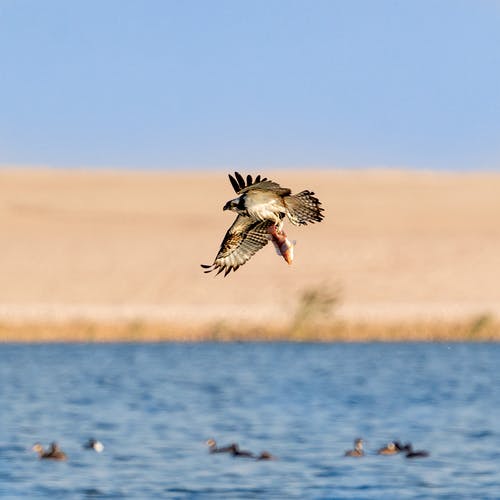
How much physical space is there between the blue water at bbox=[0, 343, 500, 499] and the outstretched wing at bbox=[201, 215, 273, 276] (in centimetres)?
2107

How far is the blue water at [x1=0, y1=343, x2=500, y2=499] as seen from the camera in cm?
3372

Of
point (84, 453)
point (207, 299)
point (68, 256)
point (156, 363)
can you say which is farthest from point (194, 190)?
point (84, 453)

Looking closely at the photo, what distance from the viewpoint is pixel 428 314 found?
7969cm

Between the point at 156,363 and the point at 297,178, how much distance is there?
60.3 meters

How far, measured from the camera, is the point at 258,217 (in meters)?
10.2

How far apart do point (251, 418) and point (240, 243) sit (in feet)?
118

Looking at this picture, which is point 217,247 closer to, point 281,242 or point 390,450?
point 390,450

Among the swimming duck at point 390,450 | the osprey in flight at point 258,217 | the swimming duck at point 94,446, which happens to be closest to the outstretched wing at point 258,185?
the osprey in flight at point 258,217

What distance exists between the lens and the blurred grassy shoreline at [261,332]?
63.2 metres

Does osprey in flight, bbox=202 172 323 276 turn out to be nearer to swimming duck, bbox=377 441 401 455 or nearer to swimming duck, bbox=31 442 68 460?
swimming duck, bbox=31 442 68 460

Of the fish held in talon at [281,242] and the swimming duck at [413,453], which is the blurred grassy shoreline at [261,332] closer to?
the swimming duck at [413,453]

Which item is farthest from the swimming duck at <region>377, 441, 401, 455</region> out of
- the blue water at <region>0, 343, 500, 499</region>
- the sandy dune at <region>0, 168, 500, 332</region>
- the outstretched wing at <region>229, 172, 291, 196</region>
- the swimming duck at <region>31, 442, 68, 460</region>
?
the sandy dune at <region>0, 168, 500, 332</region>

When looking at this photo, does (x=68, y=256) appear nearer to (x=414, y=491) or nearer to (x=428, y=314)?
(x=428, y=314)

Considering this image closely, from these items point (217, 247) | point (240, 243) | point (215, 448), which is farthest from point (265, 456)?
point (217, 247)
